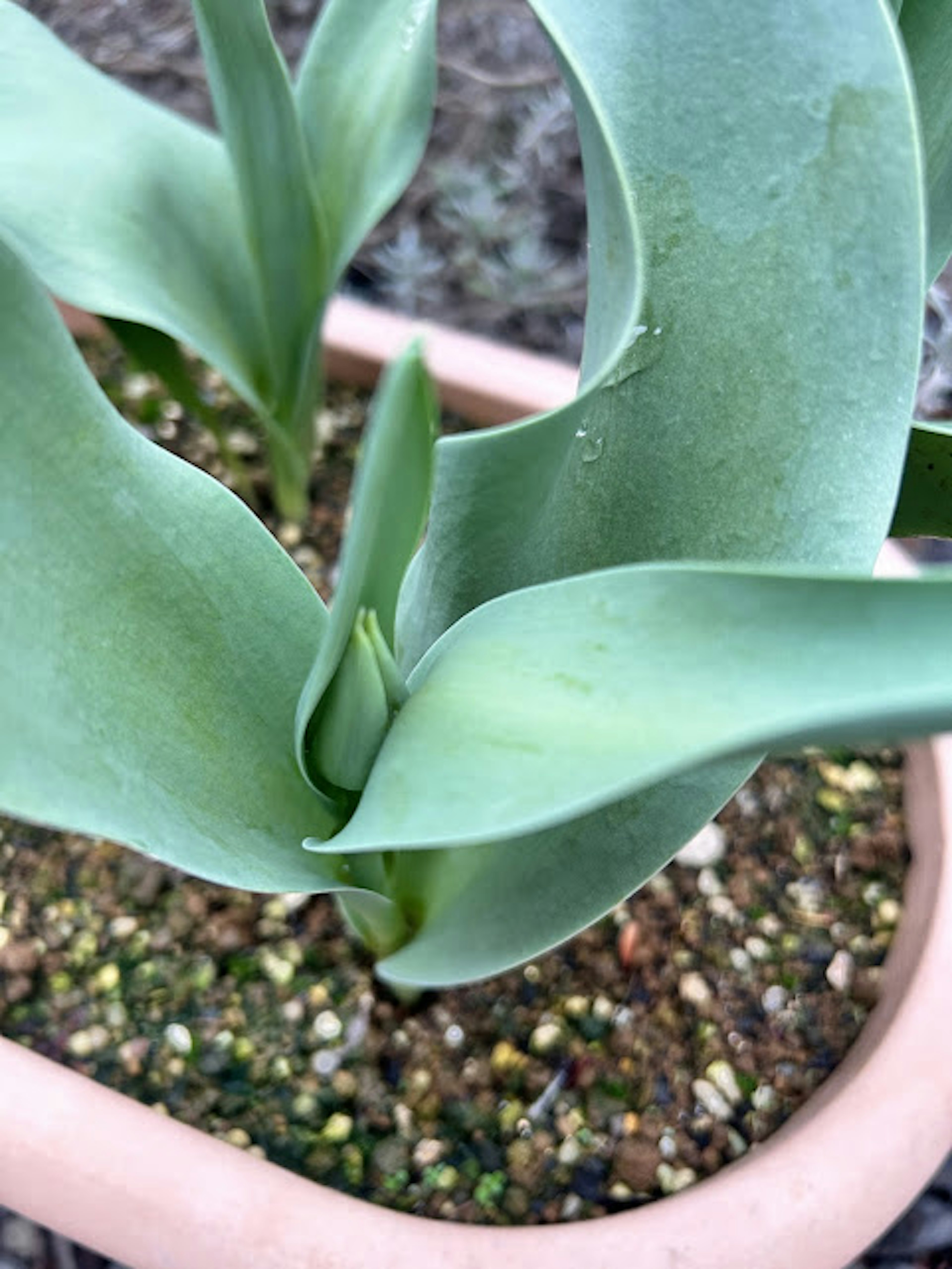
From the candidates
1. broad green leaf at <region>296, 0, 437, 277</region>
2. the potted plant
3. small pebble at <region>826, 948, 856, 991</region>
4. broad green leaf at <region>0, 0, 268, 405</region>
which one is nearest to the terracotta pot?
the potted plant

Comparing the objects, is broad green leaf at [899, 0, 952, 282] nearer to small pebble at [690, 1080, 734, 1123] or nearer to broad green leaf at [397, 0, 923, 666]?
broad green leaf at [397, 0, 923, 666]

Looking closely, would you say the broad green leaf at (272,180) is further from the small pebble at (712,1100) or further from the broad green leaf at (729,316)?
the small pebble at (712,1100)

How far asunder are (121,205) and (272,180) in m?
0.09

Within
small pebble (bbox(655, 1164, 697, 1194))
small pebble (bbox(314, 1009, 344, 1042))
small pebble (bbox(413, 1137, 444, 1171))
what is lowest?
small pebble (bbox(413, 1137, 444, 1171))

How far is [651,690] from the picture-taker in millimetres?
325

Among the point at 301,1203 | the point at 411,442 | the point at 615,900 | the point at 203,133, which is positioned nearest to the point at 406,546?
the point at 411,442

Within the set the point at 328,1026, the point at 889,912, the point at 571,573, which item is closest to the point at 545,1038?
the point at 328,1026

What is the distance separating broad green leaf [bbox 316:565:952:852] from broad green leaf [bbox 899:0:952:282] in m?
0.31

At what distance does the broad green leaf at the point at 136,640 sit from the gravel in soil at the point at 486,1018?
254 millimetres

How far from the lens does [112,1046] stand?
2.38 feet

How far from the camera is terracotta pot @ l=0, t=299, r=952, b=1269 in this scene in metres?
0.59

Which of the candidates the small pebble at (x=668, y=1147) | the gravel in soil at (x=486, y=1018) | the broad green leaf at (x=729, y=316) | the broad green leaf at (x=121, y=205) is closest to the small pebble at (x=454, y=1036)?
A: the gravel in soil at (x=486, y=1018)

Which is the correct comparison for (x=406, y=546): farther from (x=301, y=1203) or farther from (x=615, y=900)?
(x=301, y=1203)

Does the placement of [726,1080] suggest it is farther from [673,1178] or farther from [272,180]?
[272,180]
